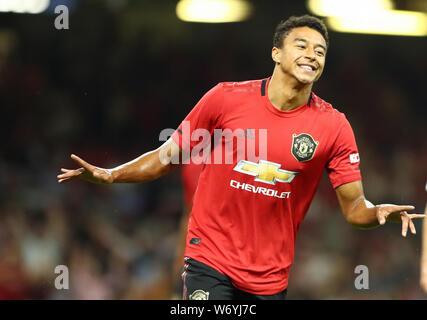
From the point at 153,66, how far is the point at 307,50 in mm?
5017

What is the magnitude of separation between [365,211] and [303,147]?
1.62 feet

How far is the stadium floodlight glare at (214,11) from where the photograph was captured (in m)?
8.82

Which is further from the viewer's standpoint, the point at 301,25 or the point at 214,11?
the point at 214,11

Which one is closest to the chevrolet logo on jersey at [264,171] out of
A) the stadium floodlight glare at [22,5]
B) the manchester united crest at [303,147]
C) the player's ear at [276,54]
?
the manchester united crest at [303,147]

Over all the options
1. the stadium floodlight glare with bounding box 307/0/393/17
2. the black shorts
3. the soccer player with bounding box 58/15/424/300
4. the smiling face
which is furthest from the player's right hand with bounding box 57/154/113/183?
the stadium floodlight glare with bounding box 307/0/393/17

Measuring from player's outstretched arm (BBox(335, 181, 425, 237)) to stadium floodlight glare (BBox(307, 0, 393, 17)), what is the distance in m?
4.52

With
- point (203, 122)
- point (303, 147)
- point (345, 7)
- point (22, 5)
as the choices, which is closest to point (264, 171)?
point (303, 147)

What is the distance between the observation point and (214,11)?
8.93 meters

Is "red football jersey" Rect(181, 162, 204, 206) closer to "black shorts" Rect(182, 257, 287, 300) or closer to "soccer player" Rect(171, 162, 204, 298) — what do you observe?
"soccer player" Rect(171, 162, 204, 298)

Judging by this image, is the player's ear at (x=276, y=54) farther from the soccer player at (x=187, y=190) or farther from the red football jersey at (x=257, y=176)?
the soccer player at (x=187, y=190)

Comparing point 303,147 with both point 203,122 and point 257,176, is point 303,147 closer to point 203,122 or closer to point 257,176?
point 257,176

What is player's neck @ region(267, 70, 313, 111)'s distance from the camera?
4.18 metres

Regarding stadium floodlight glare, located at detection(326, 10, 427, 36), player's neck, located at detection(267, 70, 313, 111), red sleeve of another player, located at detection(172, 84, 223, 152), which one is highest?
stadium floodlight glare, located at detection(326, 10, 427, 36)

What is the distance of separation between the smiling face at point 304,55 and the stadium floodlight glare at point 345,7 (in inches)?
167
